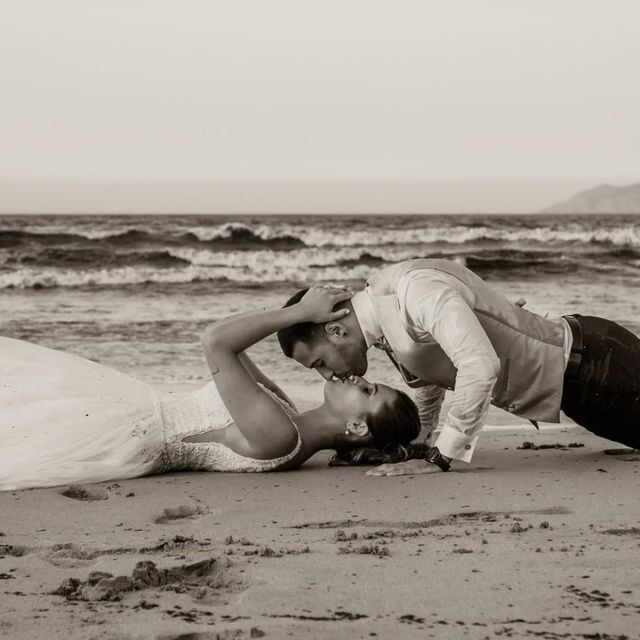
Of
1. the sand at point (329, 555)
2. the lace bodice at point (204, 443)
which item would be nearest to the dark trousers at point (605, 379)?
the sand at point (329, 555)

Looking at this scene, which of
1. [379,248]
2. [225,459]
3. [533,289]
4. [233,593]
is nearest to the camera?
[233,593]

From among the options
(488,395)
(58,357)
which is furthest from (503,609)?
(58,357)

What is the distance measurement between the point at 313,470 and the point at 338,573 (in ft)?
5.90

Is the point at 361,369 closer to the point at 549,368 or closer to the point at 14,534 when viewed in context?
the point at 549,368

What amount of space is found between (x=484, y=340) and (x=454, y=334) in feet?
0.42

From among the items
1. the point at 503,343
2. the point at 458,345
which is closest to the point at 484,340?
the point at 458,345

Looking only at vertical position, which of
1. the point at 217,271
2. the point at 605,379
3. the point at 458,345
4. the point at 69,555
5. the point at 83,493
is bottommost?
the point at 217,271

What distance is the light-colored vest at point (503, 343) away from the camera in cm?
434

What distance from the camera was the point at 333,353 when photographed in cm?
438

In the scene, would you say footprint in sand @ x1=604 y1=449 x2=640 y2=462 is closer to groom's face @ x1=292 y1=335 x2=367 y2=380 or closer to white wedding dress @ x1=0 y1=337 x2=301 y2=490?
groom's face @ x1=292 y1=335 x2=367 y2=380

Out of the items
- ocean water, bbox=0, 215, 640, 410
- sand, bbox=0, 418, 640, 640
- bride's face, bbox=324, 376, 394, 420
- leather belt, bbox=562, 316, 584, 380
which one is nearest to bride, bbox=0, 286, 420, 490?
bride's face, bbox=324, 376, 394, 420

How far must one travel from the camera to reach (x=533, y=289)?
17922 mm

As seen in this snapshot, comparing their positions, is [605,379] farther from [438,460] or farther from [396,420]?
[396,420]

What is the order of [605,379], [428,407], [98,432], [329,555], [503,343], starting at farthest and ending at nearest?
1. [428,407]
2. [98,432]
3. [605,379]
4. [503,343]
5. [329,555]
